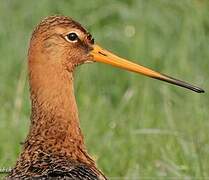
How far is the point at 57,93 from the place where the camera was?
6.63 metres

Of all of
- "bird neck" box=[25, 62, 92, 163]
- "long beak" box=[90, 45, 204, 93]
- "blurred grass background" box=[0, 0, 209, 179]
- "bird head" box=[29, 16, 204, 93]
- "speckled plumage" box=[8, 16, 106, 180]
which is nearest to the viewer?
"speckled plumage" box=[8, 16, 106, 180]

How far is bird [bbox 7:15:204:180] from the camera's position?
20.8ft

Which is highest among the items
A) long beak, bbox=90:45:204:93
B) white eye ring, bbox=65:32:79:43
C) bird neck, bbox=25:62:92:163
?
white eye ring, bbox=65:32:79:43

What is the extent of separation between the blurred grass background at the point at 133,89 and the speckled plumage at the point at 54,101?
3.99 ft

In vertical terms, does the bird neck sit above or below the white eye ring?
below

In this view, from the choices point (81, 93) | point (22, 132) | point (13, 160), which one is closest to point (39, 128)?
point (13, 160)

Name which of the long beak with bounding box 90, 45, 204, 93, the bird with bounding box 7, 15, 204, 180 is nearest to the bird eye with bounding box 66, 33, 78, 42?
the bird with bounding box 7, 15, 204, 180

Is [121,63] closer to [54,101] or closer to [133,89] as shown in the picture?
[54,101]

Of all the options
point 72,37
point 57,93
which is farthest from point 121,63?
point 57,93

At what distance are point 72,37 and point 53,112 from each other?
49cm

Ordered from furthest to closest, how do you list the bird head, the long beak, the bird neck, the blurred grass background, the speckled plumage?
the blurred grass background, the long beak, the bird head, the bird neck, the speckled plumage

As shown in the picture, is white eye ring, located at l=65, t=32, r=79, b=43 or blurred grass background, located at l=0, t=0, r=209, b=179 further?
blurred grass background, located at l=0, t=0, r=209, b=179

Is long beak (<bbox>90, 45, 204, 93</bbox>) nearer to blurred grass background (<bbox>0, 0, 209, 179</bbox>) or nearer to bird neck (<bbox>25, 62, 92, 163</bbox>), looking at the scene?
bird neck (<bbox>25, 62, 92, 163</bbox>)

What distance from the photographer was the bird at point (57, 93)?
6339mm
